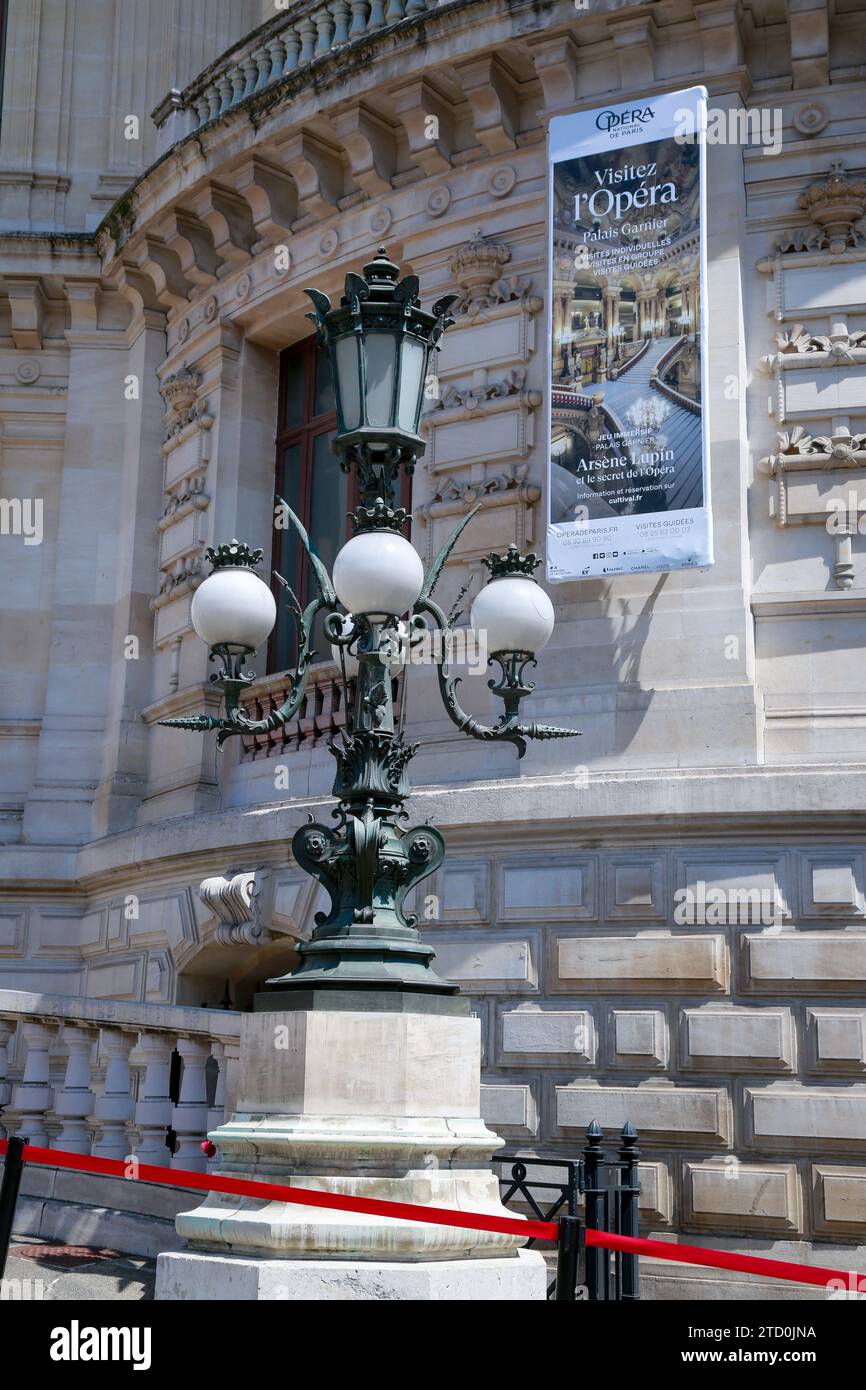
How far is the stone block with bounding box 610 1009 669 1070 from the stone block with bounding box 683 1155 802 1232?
0.79m

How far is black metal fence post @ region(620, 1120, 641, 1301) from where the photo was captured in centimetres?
931

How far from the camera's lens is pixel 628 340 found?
14414 mm

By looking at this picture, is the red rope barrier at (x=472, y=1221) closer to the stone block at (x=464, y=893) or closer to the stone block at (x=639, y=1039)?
the stone block at (x=639, y=1039)

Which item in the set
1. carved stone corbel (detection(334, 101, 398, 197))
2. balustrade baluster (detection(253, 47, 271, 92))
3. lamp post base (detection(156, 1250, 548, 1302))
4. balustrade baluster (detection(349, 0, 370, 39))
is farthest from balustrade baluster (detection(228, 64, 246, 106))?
lamp post base (detection(156, 1250, 548, 1302))

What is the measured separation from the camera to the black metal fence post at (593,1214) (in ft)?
27.6

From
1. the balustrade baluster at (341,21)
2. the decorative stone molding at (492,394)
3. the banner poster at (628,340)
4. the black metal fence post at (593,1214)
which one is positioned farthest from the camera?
the balustrade baluster at (341,21)

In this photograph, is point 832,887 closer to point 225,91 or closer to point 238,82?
point 238,82

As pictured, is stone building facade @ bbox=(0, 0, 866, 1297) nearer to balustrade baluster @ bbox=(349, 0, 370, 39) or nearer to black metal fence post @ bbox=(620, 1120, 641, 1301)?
balustrade baluster @ bbox=(349, 0, 370, 39)

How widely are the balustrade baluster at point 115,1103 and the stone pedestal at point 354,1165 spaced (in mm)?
4766

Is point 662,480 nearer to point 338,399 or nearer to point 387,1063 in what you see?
point 338,399

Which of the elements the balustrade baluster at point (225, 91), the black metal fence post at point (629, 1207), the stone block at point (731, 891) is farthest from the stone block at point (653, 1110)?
the balustrade baluster at point (225, 91)

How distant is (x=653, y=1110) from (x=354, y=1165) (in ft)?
19.7

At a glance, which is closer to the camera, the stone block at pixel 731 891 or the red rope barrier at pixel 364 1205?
the red rope barrier at pixel 364 1205

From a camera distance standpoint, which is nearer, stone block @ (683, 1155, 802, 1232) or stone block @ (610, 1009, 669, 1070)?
stone block @ (683, 1155, 802, 1232)
